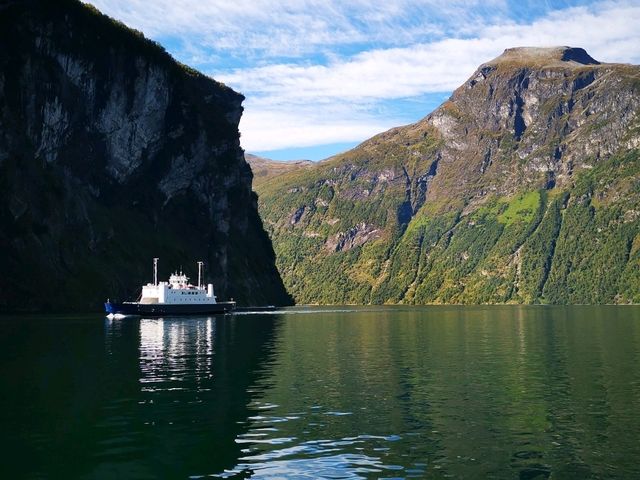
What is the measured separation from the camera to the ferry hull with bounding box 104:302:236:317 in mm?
162200

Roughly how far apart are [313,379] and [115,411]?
57.5ft

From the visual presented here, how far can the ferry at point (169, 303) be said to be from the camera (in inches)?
6462

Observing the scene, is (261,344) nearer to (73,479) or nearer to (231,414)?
(231,414)

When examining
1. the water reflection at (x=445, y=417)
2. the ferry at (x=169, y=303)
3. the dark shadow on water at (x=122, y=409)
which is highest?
the ferry at (x=169, y=303)

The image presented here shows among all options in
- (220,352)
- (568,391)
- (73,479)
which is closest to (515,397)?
(568,391)

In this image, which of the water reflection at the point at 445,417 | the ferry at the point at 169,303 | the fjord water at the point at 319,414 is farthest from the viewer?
the ferry at the point at 169,303

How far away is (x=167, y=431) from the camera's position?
33250mm

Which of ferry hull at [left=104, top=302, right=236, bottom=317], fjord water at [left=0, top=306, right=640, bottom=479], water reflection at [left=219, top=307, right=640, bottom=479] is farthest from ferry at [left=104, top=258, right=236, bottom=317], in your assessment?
water reflection at [left=219, top=307, right=640, bottom=479]

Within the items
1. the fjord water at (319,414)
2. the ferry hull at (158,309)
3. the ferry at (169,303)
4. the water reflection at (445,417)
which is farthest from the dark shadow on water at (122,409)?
the ferry at (169,303)

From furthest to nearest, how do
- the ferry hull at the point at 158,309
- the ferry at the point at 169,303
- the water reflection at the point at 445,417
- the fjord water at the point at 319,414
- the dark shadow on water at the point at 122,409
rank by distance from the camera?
the ferry at the point at 169,303
the ferry hull at the point at 158,309
the dark shadow on water at the point at 122,409
the fjord water at the point at 319,414
the water reflection at the point at 445,417

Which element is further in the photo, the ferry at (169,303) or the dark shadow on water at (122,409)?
the ferry at (169,303)

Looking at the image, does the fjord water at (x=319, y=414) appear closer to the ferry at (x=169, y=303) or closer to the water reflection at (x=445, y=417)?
the water reflection at (x=445, y=417)

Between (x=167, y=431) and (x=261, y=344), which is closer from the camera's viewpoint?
(x=167, y=431)

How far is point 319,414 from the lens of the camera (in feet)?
123
